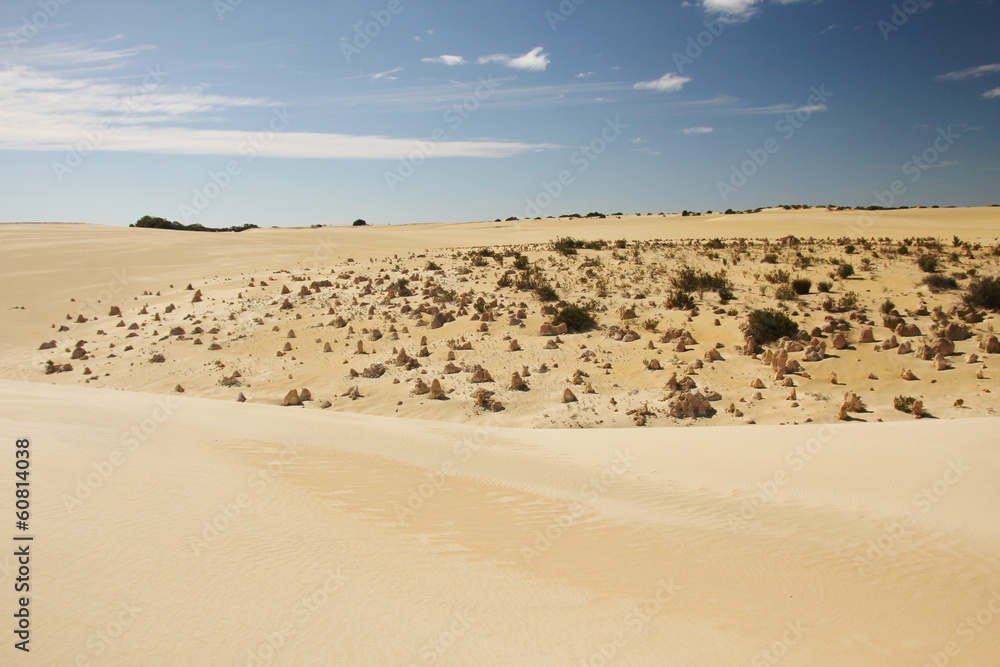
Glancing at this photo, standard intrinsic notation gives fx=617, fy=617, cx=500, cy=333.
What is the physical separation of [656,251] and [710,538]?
65.2ft

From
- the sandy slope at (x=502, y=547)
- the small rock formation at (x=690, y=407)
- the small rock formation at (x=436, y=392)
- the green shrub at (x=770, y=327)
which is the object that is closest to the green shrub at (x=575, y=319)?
the green shrub at (x=770, y=327)

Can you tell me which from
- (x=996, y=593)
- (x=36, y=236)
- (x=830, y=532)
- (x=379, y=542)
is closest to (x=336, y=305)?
(x=379, y=542)

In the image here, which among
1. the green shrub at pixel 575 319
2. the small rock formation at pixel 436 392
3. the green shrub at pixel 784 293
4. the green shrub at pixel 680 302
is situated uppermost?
the green shrub at pixel 784 293

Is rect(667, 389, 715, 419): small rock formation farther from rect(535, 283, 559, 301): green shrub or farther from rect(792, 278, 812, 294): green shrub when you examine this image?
rect(792, 278, 812, 294): green shrub

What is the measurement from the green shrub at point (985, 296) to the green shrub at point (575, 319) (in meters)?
8.86

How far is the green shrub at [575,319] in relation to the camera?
48.0 ft

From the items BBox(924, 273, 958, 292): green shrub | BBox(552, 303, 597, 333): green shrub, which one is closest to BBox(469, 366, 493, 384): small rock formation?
BBox(552, 303, 597, 333): green shrub

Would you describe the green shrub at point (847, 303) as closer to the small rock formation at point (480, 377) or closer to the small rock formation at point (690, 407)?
the small rock formation at point (690, 407)

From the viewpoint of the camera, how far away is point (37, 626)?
3438mm

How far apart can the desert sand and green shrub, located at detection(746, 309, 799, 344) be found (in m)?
0.42

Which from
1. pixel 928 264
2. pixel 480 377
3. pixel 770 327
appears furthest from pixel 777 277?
pixel 480 377

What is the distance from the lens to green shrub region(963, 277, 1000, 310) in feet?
46.7

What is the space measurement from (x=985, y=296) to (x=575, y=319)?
954cm

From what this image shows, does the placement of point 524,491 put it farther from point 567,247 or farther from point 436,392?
point 567,247
